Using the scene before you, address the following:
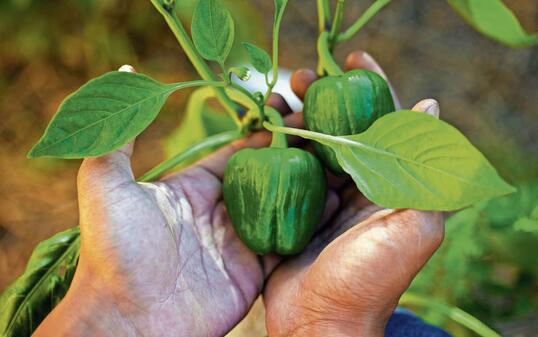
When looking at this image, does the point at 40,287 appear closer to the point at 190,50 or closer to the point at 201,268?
the point at 201,268

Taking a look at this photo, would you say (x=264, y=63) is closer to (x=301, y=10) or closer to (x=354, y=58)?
(x=354, y=58)

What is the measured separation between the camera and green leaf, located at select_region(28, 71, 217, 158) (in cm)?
52

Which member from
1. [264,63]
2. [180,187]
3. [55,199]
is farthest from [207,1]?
[55,199]

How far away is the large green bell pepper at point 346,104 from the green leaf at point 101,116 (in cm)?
19

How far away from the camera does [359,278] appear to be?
21.0 inches

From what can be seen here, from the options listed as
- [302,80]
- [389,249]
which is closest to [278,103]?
[302,80]

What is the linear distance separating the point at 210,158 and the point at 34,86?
2.83 feet

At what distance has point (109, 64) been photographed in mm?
1404

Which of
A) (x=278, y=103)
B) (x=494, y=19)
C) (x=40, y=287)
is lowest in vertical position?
(x=40, y=287)

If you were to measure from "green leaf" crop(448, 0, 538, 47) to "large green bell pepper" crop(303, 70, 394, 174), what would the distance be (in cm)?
13

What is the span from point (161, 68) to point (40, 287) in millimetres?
853

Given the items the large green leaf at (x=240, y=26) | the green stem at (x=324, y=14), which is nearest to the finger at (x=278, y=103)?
the green stem at (x=324, y=14)

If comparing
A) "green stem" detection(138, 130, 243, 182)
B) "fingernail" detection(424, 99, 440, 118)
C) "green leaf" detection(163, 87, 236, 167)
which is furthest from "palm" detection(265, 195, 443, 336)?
"green leaf" detection(163, 87, 236, 167)

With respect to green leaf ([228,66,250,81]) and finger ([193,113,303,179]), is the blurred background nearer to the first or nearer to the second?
finger ([193,113,303,179])
